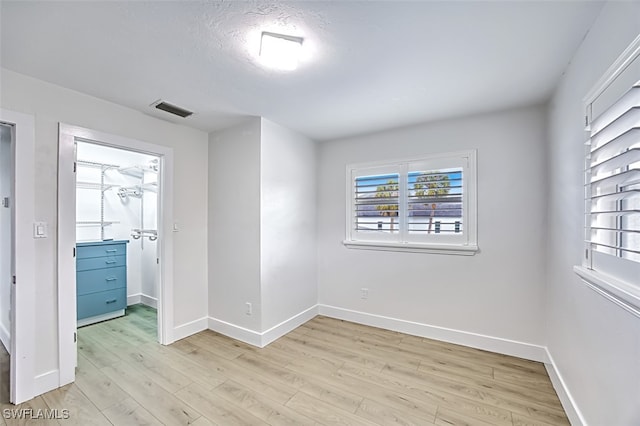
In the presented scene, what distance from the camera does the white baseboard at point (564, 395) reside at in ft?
5.34

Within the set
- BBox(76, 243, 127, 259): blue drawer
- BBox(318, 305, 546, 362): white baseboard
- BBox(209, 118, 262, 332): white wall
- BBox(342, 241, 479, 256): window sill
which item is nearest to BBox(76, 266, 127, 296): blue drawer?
BBox(76, 243, 127, 259): blue drawer

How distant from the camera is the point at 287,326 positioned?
10.3ft

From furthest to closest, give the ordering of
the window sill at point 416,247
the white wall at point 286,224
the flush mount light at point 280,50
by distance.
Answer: the white wall at point 286,224 < the window sill at point 416,247 < the flush mount light at point 280,50

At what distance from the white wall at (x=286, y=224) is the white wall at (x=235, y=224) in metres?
0.09

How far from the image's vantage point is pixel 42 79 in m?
2.03

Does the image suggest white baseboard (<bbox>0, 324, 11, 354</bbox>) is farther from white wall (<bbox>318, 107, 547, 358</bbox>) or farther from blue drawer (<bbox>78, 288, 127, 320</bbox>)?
white wall (<bbox>318, 107, 547, 358</bbox>)

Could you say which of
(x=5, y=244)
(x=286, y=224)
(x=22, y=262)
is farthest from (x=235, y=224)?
(x=5, y=244)

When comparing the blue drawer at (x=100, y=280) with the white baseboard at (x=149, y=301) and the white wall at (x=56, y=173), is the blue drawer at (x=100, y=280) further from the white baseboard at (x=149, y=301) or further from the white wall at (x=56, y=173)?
the white wall at (x=56, y=173)

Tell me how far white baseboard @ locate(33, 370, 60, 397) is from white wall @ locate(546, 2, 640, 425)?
137 inches

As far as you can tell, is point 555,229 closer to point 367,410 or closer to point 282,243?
point 367,410

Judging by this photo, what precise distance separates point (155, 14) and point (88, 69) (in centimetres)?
93

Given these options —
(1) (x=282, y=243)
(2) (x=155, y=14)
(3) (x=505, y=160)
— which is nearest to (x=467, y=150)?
(3) (x=505, y=160)

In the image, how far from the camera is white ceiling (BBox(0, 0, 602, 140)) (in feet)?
4.51

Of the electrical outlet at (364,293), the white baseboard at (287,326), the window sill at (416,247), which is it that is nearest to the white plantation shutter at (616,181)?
the window sill at (416,247)
